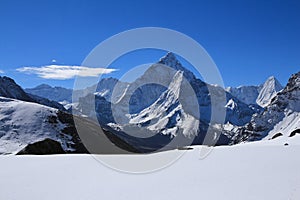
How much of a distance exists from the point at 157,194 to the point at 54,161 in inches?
641

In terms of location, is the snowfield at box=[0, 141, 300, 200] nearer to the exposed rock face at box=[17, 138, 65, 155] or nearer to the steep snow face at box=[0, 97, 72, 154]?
the exposed rock face at box=[17, 138, 65, 155]

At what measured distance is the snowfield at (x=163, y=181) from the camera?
1755 centimetres

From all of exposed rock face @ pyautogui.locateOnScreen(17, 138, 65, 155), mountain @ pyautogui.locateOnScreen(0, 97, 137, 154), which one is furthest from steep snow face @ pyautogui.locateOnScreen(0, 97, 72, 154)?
exposed rock face @ pyautogui.locateOnScreen(17, 138, 65, 155)

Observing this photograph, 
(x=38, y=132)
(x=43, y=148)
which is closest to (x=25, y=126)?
(x=38, y=132)

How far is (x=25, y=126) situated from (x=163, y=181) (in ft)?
219

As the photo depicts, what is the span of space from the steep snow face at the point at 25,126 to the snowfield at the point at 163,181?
147 feet

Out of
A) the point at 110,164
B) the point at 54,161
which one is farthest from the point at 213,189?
the point at 54,161

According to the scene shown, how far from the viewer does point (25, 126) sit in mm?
79812

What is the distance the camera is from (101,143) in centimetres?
8838

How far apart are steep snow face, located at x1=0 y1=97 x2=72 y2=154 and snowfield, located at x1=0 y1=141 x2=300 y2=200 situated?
44.8 meters

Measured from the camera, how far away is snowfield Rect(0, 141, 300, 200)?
17.5 metres

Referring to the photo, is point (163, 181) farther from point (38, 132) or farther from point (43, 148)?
point (38, 132)

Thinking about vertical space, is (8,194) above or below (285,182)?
below

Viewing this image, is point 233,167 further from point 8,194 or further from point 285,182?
point 8,194
